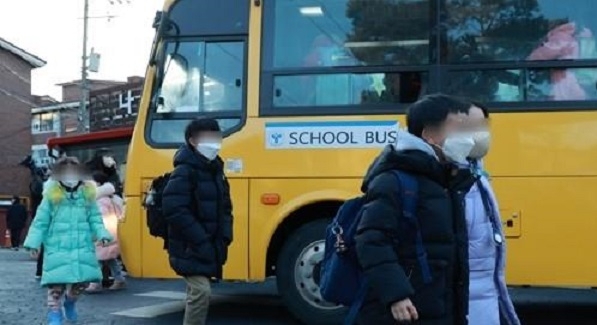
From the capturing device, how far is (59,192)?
6.82 meters

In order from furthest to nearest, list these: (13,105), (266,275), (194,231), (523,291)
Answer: (13,105)
(523,291)
(266,275)
(194,231)

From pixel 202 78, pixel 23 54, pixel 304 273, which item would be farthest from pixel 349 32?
pixel 23 54

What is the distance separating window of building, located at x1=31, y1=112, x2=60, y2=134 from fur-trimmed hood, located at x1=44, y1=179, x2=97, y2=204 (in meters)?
41.1

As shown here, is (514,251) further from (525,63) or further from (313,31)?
(313,31)

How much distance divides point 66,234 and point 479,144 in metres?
4.19

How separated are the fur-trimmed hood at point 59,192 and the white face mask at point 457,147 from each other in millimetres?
4256

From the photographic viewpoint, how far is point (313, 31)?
7.19 m

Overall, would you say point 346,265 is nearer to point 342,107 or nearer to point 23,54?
point 342,107

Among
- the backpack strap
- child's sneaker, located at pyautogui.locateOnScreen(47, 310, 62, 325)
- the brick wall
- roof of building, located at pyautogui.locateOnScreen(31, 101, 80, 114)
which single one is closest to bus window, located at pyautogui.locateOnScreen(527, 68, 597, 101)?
the backpack strap

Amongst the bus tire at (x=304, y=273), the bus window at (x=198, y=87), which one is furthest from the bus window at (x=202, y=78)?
the bus tire at (x=304, y=273)

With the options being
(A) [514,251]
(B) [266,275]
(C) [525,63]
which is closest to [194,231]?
(B) [266,275]

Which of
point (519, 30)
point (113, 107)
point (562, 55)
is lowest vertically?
point (562, 55)

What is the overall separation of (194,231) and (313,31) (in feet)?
8.01

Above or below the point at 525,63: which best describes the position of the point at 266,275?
below
